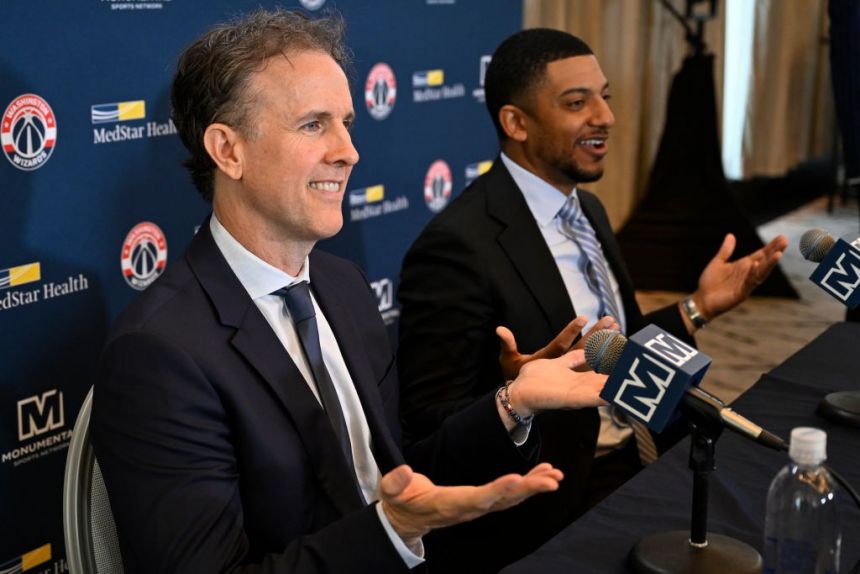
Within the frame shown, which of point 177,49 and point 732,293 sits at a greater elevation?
point 177,49

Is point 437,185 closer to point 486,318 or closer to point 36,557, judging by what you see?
→ point 486,318

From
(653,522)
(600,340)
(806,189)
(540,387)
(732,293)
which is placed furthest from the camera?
(806,189)

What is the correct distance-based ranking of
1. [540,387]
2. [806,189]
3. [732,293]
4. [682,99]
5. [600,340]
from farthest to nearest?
[806,189] → [682,99] → [732,293] → [540,387] → [600,340]

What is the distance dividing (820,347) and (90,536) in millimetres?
1690

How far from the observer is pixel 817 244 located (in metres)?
2.06

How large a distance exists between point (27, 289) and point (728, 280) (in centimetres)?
156

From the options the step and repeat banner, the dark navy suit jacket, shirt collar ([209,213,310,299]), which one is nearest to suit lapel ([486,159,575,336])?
the dark navy suit jacket

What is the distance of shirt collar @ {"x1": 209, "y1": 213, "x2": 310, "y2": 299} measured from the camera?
1688 mm

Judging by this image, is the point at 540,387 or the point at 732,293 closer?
the point at 540,387

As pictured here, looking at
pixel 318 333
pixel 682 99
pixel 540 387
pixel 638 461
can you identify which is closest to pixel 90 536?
pixel 318 333

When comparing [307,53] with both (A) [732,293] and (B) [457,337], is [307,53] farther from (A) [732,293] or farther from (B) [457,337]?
(A) [732,293]

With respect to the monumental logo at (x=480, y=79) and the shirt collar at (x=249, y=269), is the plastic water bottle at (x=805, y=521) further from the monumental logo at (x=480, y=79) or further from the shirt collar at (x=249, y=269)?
the monumental logo at (x=480, y=79)

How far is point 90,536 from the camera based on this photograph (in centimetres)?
151

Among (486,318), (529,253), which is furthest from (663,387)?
(529,253)
